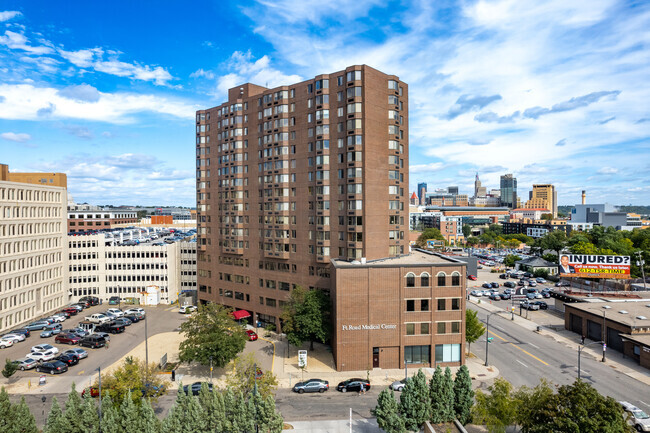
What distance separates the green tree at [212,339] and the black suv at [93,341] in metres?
18.3

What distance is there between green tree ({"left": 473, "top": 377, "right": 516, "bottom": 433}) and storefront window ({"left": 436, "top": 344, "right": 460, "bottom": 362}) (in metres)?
18.3

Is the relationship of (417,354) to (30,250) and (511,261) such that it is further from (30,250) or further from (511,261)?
(511,261)

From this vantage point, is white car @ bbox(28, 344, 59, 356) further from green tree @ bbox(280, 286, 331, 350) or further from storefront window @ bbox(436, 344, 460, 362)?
storefront window @ bbox(436, 344, 460, 362)

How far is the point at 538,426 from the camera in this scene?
29406 millimetres

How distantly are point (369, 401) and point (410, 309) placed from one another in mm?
14268

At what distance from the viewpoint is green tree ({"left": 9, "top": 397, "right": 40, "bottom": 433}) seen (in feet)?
104

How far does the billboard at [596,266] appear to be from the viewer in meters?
84.5

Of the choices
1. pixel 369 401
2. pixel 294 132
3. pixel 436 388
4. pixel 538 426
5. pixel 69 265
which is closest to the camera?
pixel 538 426

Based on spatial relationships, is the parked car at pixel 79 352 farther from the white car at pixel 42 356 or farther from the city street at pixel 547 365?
the city street at pixel 547 365

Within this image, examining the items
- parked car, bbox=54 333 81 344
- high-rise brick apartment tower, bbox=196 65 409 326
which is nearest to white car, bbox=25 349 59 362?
parked car, bbox=54 333 81 344

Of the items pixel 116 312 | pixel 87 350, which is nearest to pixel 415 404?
pixel 87 350

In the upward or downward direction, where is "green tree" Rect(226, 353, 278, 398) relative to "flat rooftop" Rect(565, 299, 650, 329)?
downward

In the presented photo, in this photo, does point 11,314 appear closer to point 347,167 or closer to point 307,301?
point 307,301

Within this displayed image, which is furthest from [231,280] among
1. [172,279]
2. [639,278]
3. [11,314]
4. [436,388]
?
[639,278]
